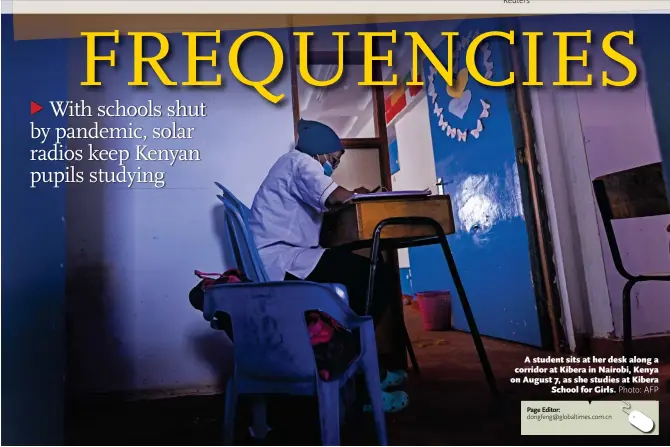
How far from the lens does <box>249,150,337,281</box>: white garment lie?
1144mm

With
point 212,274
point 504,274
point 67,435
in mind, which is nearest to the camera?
point 67,435

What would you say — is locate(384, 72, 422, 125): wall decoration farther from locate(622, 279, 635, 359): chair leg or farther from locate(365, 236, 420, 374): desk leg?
locate(622, 279, 635, 359): chair leg

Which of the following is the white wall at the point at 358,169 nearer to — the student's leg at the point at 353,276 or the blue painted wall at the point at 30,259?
the student's leg at the point at 353,276

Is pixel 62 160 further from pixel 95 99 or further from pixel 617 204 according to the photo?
pixel 617 204

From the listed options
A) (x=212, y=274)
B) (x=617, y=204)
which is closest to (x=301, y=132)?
(x=212, y=274)

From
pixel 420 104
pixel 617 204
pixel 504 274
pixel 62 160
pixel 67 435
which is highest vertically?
pixel 420 104

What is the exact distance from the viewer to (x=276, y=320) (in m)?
0.83

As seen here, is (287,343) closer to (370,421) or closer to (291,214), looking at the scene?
(370,421)

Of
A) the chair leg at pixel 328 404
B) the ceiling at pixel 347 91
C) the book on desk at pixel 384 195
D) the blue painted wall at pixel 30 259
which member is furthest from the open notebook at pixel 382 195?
the blue painted wall at pixel 30 259

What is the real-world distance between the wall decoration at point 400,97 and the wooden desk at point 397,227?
9.3 inches

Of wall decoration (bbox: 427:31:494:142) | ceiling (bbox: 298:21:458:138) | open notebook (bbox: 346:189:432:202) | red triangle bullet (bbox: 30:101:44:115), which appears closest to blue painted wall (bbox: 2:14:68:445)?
red triangle bullet (bbox: 30:101:44:115)

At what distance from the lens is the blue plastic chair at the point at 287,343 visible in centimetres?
81

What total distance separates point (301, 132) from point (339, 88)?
0.52ft

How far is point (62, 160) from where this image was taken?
1.03 metres
